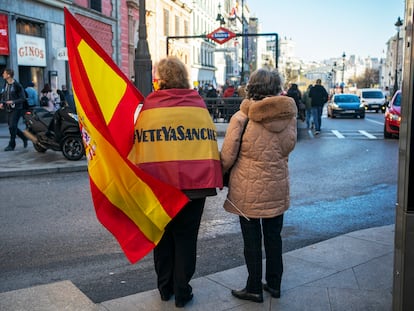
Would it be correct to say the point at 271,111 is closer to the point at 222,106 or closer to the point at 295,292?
the point at 295,292

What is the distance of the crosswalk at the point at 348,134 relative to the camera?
17.2 m

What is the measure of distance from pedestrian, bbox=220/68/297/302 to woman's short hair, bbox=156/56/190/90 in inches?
18.5

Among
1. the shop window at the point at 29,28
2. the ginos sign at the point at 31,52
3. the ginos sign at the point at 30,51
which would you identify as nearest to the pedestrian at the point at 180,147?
the ginos sign at the point at 30,51

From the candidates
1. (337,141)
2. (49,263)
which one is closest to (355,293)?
(49,263)

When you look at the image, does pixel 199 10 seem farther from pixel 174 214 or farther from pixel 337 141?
pixel 174 214

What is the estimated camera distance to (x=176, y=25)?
2077 inches

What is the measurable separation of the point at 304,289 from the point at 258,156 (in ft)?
3.96


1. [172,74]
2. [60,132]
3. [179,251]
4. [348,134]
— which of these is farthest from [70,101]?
[179,251]

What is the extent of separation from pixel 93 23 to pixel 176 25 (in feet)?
87.3

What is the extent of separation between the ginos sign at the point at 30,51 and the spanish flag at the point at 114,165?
58.9ft

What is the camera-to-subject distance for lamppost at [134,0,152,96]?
43.1 feet

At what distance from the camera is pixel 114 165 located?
353 centimetres

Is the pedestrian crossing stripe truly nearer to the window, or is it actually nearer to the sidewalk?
the sidewalk

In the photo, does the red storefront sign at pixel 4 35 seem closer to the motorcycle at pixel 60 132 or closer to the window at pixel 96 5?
the window at pixel 96 5
